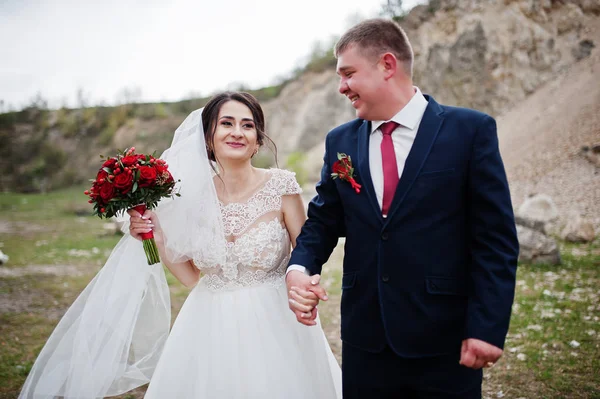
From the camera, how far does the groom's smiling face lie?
7.57ft

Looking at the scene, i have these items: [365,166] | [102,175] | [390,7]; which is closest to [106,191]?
[102,175]

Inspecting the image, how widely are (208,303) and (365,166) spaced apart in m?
1.68

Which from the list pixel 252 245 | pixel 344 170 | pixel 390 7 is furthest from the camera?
pixel 390 7

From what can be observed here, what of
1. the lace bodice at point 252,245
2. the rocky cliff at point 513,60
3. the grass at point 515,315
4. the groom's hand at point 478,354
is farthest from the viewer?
the rocky cliff at point 513,60

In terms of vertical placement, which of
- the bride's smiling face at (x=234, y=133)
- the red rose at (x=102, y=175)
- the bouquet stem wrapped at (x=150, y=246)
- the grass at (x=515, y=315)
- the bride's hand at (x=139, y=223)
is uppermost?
the bride's smiling face at (x=234, y=133)

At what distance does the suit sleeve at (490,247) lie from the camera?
2.04 m

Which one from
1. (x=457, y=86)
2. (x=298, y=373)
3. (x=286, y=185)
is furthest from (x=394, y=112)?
(x=457, y=86)

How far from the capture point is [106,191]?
2883 mm

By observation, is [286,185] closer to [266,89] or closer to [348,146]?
[348,146]

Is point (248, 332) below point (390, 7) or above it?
below

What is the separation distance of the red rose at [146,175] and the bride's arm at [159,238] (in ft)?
0.80

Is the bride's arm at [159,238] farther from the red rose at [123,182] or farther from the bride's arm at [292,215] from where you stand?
the bride's arm at [292,215]

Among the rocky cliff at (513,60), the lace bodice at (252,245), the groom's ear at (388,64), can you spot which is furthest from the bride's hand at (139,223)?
the rocky cliff at (513,60)

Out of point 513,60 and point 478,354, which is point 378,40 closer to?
point 478,354
